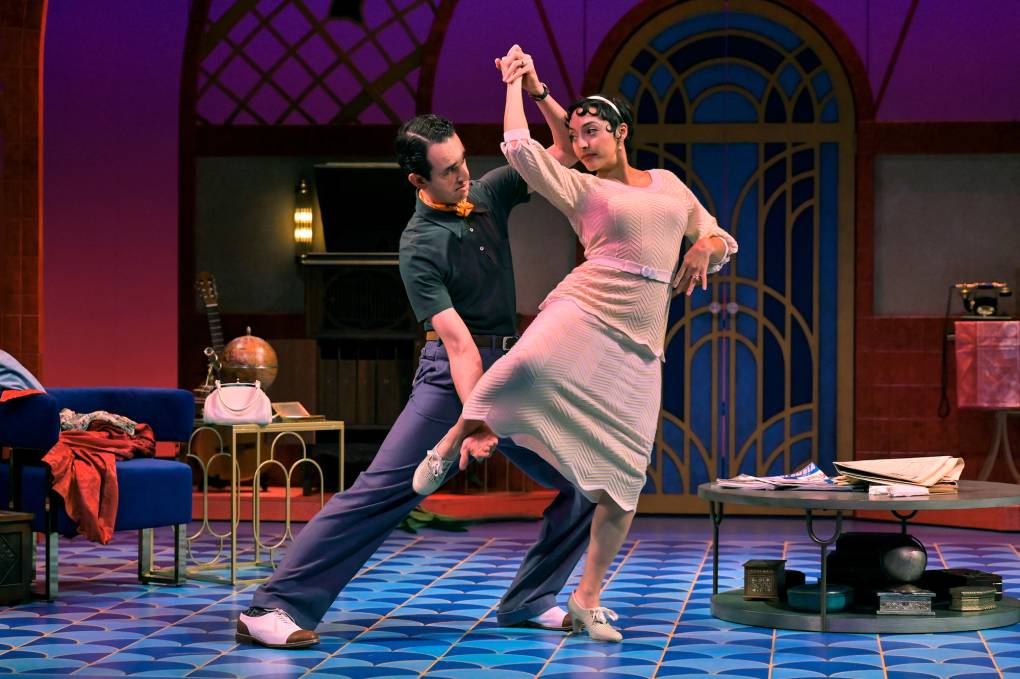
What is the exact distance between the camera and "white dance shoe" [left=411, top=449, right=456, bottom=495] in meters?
3.99

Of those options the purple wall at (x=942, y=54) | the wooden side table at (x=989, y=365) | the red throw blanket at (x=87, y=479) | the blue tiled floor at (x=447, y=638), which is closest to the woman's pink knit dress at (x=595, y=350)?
the blue tiled floor at (x=447, y=638)

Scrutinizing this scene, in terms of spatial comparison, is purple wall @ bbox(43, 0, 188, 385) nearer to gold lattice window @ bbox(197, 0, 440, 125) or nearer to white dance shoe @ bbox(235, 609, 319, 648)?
gold lattice window @ bbox(197, 0, 440, 125)

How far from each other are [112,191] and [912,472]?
19.2 feet

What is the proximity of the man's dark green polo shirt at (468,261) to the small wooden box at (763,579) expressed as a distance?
1.30 metres

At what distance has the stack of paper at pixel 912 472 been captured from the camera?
4777 millimetres

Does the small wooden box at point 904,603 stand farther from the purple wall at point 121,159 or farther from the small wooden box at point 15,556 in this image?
the purple wall at point 121,159

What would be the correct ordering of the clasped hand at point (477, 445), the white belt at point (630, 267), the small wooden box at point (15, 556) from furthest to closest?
the small wooden box at point (15, 556) → the white belt at point (630, 267) → the clasped hand at point (477, 445)

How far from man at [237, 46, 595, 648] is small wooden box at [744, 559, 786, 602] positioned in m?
1.00

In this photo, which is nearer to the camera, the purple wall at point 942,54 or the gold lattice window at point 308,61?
the purple wall at point 942,54

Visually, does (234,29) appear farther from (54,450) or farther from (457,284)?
(457,284)

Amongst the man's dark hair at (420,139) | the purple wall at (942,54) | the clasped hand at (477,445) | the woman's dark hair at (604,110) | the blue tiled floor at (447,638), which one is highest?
the purple wall at (942,54)

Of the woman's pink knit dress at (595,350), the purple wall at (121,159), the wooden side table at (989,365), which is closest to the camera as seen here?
the woman's pink knit dress at (595,350)

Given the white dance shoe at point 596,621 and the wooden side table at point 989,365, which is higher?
the wooden side table at point 989,365

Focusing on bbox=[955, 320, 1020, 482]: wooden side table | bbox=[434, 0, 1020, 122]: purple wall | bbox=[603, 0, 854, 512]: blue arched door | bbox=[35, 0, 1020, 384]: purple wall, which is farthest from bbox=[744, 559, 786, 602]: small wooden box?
bbox=[35, 0, 1020, 384]: purple wall
